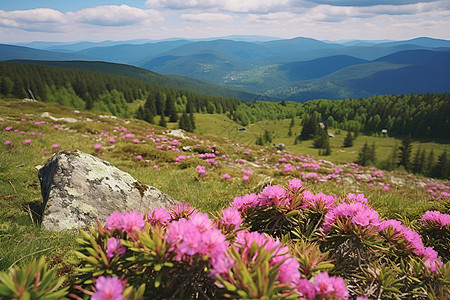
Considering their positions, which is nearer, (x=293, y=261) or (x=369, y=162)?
(x=293, y=261)

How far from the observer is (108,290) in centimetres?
124

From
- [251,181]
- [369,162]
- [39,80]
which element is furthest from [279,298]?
[39,80]

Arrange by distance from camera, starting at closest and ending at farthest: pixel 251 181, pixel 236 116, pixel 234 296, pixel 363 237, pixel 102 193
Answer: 1. pixel 234 296
2. pixel 363 237
3. pixel 102 193
4. pixel 251 181
5. pixel 236 116

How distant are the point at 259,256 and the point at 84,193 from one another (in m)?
4.20

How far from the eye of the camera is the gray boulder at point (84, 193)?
407 centimetres

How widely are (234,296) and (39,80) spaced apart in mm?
160028

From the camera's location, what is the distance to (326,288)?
1.42 metres

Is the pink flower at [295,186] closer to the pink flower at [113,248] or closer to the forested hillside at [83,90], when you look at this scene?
the pink flower at [113,248]

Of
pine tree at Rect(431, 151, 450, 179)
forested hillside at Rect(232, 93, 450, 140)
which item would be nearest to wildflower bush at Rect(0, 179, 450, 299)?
pine tree at Rect(431, 151, 450, 179)

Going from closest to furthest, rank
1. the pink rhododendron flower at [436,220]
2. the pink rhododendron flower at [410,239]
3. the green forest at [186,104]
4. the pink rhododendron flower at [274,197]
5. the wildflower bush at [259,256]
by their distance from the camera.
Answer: the wildflower bush at [259,256] < the pink rhododendron flower at [410,239] < the pink rhododendron flower at [274,197] < the pink rhododendron flower at [436,220] < the green forest at [186,104]

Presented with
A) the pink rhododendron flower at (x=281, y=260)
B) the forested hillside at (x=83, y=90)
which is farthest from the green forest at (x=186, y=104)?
the pink rhododendron flower at (x=281, y=260)

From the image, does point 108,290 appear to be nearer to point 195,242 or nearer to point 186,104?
point 195,242

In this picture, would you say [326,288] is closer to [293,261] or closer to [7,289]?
[293,261]

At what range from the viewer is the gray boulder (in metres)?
4.07
